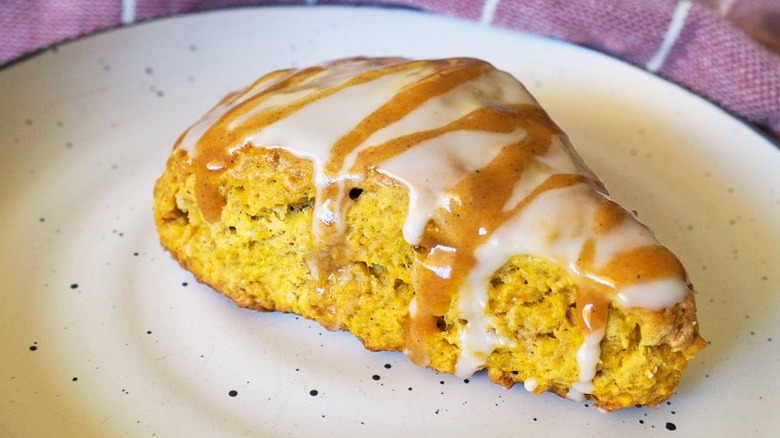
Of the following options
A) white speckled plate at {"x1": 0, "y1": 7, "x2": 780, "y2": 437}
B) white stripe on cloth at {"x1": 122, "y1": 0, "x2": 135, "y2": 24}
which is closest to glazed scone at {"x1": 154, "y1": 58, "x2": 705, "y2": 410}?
white speckled plate at {"x1": 0, "y1": 7, "x2": 780, "y2": 437}

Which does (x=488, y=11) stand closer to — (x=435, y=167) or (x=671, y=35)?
(x=671, y=35)

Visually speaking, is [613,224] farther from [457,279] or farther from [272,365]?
[272,365]

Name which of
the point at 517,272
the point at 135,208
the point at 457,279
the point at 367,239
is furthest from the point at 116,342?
the point at 517,272

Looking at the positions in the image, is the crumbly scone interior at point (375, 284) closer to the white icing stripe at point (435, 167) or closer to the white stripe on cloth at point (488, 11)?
the white icing stripe at point (435, 167)

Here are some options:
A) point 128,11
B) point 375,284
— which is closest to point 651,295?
point 375,284

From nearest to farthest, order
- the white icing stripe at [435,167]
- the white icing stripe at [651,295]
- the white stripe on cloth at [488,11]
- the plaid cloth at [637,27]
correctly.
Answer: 1. the white icing stripe at [651,295]
2. the white icing stripe at [435,167]
3. the plaid cloth at [637,27]
4. the white stripe on cloth at [488,11]

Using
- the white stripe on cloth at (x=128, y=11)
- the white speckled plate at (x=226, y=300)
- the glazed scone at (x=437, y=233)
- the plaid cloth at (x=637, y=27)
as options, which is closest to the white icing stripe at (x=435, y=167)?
the glazed scone at (x=437, y=233)
